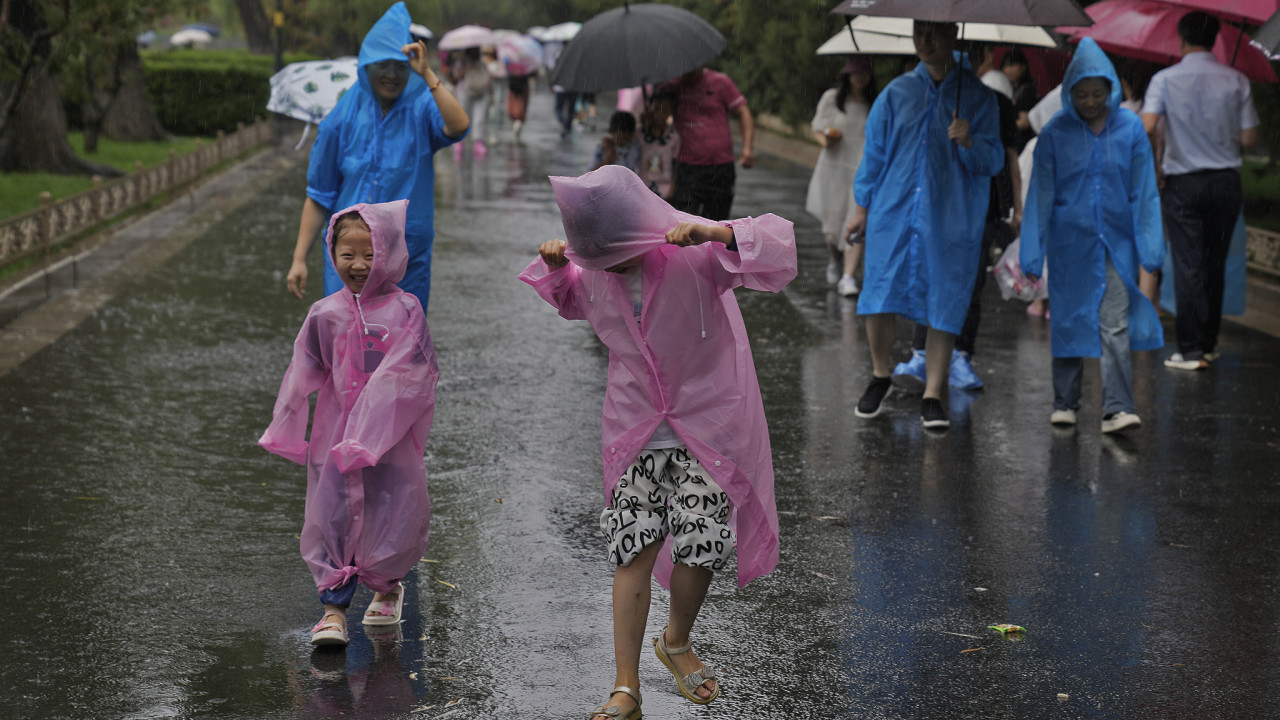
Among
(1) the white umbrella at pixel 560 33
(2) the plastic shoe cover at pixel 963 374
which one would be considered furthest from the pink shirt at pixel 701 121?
(1) the white umbrella at pixel 560 33

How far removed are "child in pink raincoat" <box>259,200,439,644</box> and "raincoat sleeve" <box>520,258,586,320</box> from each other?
0.62 m

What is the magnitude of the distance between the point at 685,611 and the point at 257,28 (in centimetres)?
3928

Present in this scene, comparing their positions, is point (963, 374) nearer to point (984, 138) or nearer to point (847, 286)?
point (984, 138)

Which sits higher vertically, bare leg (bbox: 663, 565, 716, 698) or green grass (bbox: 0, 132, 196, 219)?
bare leg (bbox: 663, 565, 716, 698)

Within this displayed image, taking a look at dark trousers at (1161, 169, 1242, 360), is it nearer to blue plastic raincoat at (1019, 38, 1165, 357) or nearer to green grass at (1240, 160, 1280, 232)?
blue plastic raincoat at (1019, 38, 1165, 357)

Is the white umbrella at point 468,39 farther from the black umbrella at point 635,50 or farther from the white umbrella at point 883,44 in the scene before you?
the black umbrella at point 635,50

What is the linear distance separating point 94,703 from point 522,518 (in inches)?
81.0

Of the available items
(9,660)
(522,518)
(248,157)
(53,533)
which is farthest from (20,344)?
(248,157)

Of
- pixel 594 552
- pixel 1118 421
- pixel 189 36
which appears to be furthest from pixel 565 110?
pixel 189 36

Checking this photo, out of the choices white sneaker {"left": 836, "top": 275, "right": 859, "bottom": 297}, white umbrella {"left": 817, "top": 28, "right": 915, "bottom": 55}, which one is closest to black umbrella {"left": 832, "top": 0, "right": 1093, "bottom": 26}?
white umbrella {"left": 817, "top": 28, "right": 915, "bottom": 55}

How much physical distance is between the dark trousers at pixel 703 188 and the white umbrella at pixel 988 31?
132 centimetres

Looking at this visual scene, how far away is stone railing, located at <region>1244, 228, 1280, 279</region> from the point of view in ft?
37.3

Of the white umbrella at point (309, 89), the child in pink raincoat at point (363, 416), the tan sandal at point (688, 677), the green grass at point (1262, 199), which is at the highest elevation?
the white umbrella at point (309, 89)

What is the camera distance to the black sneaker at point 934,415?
7.22 m
